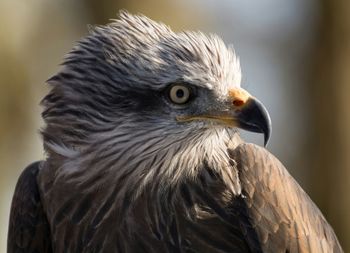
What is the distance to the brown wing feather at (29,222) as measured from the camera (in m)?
7.58

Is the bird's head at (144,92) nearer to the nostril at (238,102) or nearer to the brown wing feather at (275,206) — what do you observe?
the nostril at (238,102)

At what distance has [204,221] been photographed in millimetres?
7094

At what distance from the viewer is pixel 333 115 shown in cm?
1620

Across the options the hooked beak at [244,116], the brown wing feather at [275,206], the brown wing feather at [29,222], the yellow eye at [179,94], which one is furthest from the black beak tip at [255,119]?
the brown wing feather at [29,222]

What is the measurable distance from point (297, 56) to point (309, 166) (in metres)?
1.92

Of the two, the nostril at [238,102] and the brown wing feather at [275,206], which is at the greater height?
the nostril at [238,102]

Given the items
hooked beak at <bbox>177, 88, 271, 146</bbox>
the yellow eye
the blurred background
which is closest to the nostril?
hooked beak at <bbox>177, 88, 271, 146</bbox>

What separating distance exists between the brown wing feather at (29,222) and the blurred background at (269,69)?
7.98m

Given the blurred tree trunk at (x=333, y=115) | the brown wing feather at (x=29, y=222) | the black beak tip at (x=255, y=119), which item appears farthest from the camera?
the blurred tree trunk at (x=333, y=115)

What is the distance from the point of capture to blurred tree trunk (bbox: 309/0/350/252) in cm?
1581

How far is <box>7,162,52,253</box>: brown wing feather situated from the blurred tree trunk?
8.55 m

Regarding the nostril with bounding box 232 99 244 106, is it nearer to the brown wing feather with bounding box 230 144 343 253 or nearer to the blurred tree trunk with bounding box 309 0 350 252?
the brown wing feather with bounding box 230 144 343 253

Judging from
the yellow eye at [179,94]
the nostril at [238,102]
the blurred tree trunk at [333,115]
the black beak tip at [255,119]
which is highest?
the yellow eye at [179,94]

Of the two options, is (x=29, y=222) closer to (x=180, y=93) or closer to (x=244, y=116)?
(x=180, y=93)
